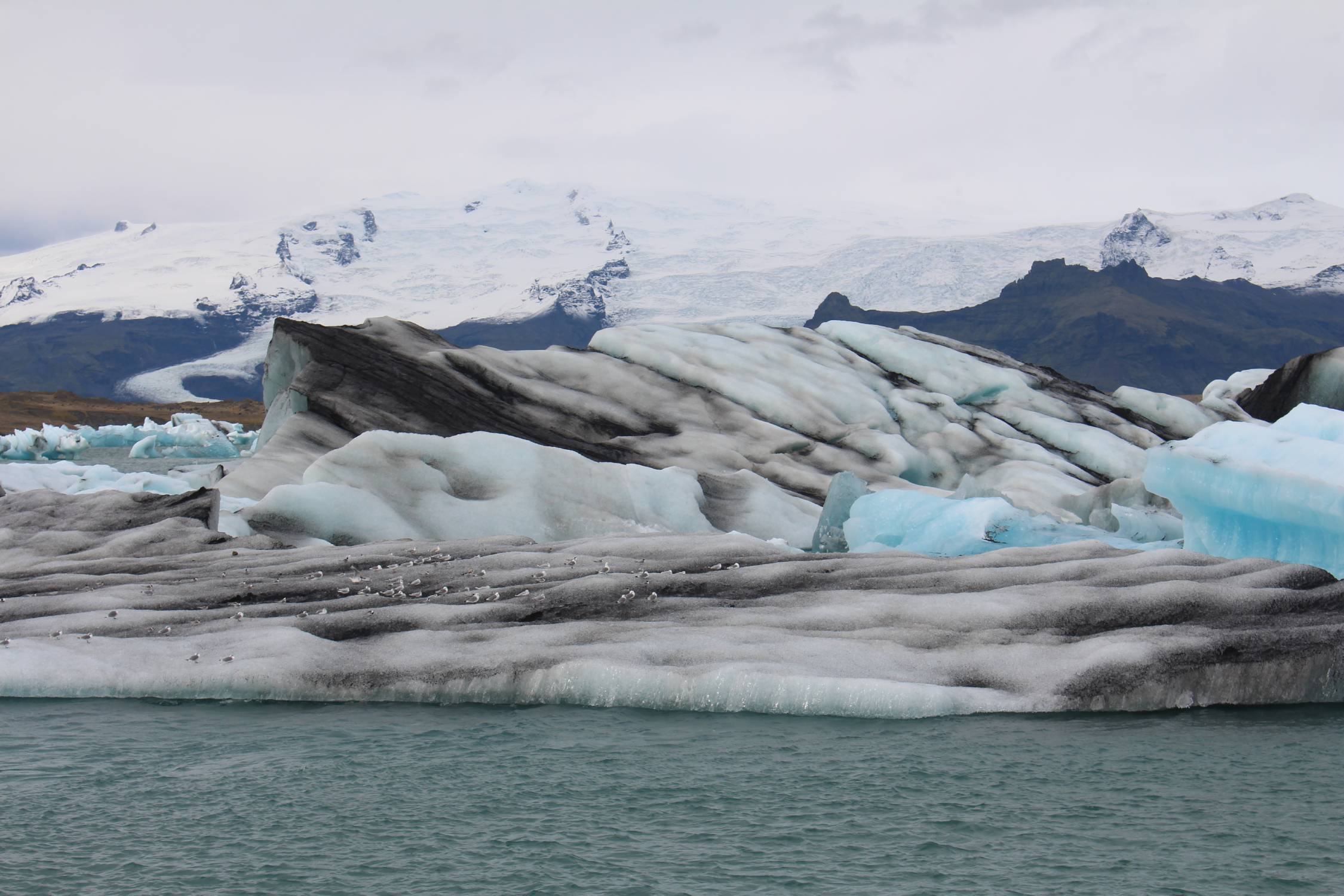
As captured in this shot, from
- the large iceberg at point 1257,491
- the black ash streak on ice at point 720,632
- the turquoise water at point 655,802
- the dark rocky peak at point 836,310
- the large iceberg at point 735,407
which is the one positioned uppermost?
the dark rocky peak at point 836,310

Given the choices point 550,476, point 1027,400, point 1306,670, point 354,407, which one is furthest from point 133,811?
point 1027,400

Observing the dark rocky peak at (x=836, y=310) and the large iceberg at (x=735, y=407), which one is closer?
the large iceberg at (x=735, y=407)

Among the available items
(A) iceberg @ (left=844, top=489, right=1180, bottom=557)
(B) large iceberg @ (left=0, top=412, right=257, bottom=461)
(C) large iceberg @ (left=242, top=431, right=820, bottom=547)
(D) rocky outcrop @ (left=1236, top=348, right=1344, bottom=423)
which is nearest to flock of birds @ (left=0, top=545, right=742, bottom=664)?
(C) large iceberg @ (left=242, top=431, right=820, bottom=547)

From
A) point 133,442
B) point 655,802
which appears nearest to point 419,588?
point 655,802

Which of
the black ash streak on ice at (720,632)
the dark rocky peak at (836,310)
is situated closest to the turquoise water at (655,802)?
the black ash streak on ice at (720,632)

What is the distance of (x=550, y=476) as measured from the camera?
2380 centimetres

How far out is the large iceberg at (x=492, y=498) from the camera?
69.8 feet

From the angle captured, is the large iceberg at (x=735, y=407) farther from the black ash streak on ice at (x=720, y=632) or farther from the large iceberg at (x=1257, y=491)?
the large iceberg at (x=1257, y=491)

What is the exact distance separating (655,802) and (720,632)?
3563mm

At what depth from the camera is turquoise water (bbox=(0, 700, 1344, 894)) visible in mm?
8016

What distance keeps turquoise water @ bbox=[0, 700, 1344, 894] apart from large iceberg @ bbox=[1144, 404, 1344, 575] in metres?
4.10

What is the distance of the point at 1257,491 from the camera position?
15.5 metres

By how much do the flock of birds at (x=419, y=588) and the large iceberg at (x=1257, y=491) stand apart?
585cm

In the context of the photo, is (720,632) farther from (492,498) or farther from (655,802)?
(492,498)
